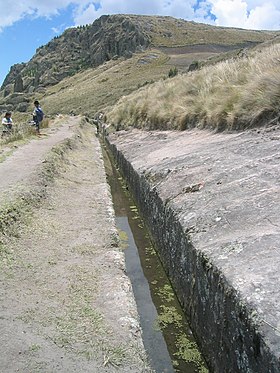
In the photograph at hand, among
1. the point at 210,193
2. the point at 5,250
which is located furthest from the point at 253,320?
the point at 5,250

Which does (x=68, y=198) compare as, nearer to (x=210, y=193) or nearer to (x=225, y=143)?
(x=225, y=143)

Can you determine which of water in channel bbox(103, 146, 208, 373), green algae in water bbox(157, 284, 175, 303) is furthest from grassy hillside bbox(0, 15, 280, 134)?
green algae in water bbox(157, 284, 175, 303)

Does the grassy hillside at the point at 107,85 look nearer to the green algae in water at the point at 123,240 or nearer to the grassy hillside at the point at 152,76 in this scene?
the grassy hillside at the point at 152,76

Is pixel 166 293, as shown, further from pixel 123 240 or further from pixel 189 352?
pixel 123 240

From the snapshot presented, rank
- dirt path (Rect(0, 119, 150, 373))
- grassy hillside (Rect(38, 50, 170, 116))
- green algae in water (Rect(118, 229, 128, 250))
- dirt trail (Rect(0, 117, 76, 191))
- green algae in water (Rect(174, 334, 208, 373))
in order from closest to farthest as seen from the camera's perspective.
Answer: dirt path (Rect(0, 119, 150, 373)) → green algae in water (Rect(174, 334, 208, 373)) → green algae in water (Rect(118, 229, 128, 250)) → dirt trail (Rect(0, 117, 76, 191)) → grassy hillside (Rect(38, 50, 170, 116))

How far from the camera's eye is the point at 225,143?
9.37m

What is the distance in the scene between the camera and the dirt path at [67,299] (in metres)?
3.99

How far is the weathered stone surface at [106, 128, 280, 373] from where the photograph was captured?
10.9ft

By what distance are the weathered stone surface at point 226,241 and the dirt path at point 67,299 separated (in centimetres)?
70

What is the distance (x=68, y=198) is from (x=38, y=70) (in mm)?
148585

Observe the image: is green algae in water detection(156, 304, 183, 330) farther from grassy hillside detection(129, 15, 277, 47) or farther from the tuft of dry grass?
grassy hillside detection(129, 15, 277, 47)

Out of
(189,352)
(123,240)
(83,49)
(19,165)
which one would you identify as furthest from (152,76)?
(83,49)

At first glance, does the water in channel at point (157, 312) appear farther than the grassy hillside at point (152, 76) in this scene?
No

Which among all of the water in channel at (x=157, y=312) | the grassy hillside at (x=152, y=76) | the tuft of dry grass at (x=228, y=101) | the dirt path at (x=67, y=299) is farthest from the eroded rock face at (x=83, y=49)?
the dirt path at (x=67, y=299)
